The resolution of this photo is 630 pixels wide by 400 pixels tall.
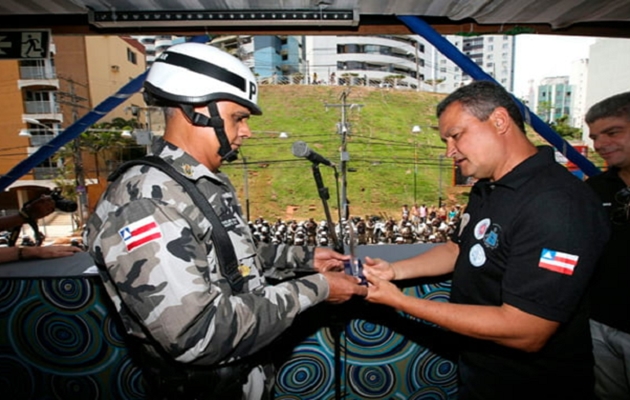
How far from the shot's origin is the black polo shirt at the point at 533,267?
128 centimetres

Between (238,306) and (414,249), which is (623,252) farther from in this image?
(238,306)

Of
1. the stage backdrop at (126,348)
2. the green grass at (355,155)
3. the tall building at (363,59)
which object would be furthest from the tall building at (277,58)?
the stage backdrop at (126,348)

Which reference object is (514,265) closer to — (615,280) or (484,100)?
(484,100)

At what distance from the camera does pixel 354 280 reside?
1.65 metres

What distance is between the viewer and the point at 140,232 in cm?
115

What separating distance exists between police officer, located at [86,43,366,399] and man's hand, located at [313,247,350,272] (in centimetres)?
36

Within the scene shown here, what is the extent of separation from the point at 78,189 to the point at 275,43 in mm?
45657

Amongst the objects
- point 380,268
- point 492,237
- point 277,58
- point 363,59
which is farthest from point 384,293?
point 363,59

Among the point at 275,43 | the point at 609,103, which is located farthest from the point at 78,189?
the point at 275,43

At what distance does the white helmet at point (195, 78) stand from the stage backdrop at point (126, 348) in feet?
4.07

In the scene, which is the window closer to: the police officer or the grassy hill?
the grassy hill

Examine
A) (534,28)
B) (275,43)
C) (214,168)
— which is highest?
(275,43)

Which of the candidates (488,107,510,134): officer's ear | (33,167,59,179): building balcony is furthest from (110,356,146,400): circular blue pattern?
(33,167,59,179): building balcony

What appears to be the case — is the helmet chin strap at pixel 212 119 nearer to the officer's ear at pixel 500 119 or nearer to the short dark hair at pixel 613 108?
the officer's ear at pixel 500 119
